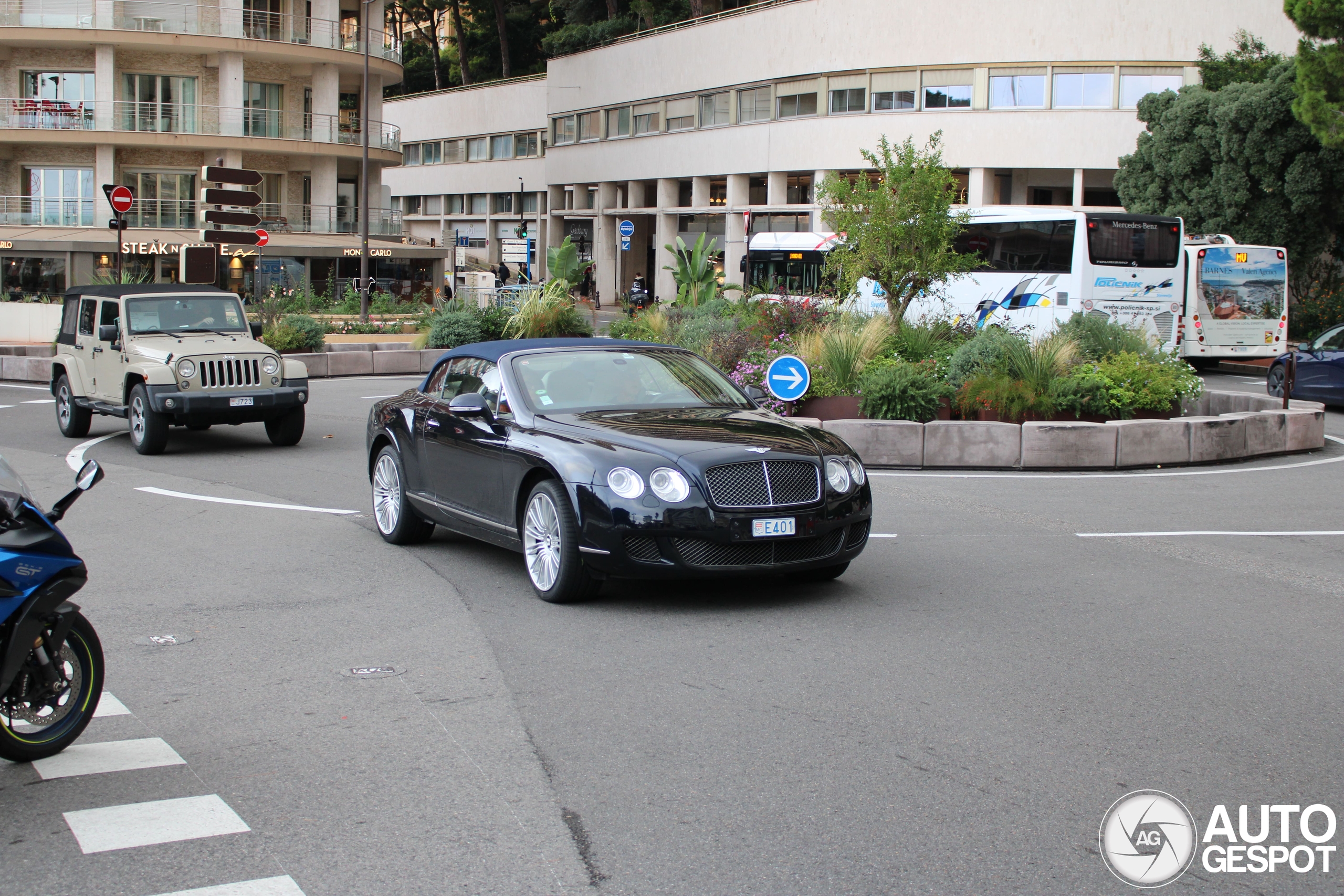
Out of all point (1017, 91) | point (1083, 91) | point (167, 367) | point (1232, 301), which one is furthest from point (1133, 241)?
point (167, 367)

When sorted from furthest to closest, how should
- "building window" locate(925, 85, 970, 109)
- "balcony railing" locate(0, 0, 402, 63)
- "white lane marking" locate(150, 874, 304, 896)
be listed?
"balcony railing" locate(0, 0, 402, 63) < "building window" locate(925, 85, 970, 109) < "white lane marking" locate(150, 874, 304, 896)

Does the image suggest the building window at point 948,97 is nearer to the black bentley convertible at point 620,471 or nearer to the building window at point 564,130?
the building window at point 564,130

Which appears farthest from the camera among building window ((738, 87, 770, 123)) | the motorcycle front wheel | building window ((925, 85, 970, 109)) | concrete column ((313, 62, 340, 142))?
building window ((738, 87, 770, 123))

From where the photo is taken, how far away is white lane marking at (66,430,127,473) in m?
14.3

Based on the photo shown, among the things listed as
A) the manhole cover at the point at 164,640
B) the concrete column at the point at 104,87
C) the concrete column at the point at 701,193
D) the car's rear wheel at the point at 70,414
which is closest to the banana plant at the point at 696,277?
the car's rear wheel at the point at 70,414

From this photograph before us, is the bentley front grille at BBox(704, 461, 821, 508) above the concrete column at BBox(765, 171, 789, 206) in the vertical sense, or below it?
below

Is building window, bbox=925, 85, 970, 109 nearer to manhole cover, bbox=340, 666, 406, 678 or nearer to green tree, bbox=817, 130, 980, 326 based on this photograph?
green tree, bbox=817, 130, 980, 326


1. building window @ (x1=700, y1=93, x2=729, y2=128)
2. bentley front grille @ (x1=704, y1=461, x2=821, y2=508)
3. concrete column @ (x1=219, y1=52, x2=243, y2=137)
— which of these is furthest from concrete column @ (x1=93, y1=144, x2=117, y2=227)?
bentley front grille @ (x1=704, y1=461, x2=821, y2=508)

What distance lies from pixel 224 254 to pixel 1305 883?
48747 mm

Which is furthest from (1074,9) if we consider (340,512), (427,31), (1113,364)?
(427,31)

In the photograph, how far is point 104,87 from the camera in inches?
1909

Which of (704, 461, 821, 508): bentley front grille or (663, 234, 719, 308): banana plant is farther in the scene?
(663, 234, 719, 308): banana plant

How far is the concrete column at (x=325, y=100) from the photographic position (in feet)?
172

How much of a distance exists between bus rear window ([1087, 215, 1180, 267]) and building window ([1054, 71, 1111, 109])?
17336 millimetres
